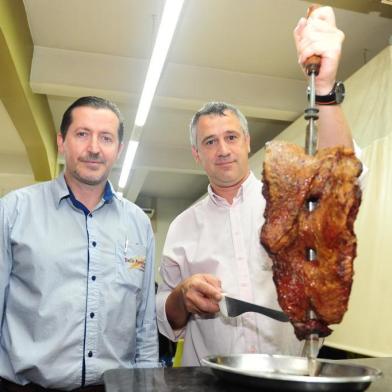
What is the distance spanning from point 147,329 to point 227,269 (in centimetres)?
48

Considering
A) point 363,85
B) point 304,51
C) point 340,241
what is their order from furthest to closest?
point 363,85
point 304,51
point 340,241

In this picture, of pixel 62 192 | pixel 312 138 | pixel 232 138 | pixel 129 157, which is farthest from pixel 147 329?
pixel 129 157

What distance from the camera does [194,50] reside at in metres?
5.15

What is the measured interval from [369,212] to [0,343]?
3.03 meters

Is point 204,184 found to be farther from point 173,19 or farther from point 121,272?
point 121,272

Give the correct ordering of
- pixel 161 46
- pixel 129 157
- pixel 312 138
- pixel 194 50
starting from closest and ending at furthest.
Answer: pixel 312 138
pixel 161 46
pixel 194 50
pixel 129 157

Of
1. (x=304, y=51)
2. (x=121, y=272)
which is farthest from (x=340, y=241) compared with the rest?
(x=121, y=272)

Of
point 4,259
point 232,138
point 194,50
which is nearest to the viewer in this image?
point 4,259

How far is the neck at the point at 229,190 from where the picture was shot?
7.45 ft

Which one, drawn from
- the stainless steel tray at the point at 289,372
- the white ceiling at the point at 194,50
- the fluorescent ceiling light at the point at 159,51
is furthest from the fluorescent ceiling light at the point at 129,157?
the stainless steel tray at the point at 289,372

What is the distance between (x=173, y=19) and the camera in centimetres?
329

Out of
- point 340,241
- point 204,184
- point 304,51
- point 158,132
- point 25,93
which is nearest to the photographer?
point 340,241

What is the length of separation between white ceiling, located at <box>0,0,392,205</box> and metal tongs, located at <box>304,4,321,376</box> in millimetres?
3160

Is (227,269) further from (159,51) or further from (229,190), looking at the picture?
Answer: (159,51)
